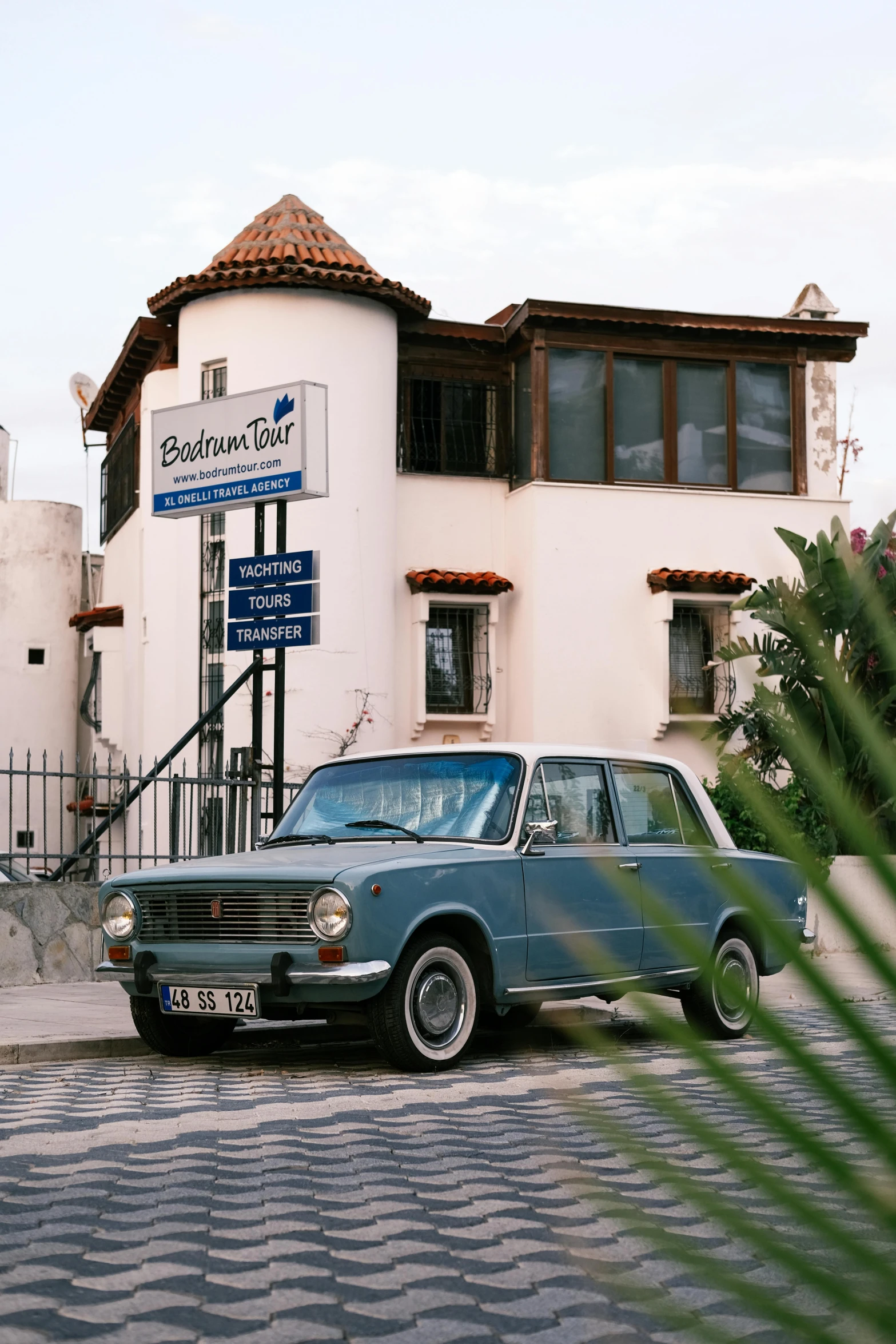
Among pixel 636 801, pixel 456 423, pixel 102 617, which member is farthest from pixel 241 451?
pixel 102 617

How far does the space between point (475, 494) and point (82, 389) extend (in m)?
10.9

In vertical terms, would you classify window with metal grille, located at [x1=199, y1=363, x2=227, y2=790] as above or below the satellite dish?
below

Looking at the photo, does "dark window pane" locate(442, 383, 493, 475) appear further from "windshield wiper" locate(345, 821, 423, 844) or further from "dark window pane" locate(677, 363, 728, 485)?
"windshield wiper" locate(345, 821, 423, 844)

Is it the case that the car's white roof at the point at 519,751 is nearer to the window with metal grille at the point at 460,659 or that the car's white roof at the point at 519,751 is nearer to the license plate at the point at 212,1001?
the license plate at the point at 212,1001

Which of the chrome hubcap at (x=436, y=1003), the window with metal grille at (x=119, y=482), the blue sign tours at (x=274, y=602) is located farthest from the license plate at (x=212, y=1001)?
the window with metal grille at (x=119, y=482)

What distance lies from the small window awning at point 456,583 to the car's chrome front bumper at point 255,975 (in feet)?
51.3

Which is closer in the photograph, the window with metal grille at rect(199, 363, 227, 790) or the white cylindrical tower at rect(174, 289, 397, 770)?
the white cylindrical tower at rect(174, 289, 397, 770)

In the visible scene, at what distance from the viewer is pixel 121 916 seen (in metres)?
9.26

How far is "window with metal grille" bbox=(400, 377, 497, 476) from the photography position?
25.6 m

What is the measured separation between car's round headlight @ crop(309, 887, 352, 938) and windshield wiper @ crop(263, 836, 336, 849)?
4.13 feet

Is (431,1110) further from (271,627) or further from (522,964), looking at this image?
(271,627)

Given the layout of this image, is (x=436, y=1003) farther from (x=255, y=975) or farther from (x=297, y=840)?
(x=297, y=840)

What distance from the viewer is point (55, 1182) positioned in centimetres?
559

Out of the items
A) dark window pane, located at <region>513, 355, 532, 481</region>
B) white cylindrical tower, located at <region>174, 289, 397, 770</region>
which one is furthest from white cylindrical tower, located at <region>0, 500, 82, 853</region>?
dark window pane, located at <region>513, 355, 532, 481</region>
